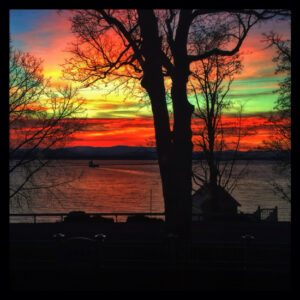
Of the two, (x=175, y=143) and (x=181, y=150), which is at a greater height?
(x=175, y=143)

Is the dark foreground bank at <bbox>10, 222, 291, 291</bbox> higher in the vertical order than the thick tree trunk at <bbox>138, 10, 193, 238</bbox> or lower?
lower

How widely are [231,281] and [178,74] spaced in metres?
5.51

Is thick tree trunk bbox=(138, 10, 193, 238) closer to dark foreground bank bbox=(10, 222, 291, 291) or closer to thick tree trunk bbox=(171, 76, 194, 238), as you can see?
thick tree trunk bbox=(171, 76, 194, 238)

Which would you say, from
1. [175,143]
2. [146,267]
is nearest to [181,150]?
[175,143]

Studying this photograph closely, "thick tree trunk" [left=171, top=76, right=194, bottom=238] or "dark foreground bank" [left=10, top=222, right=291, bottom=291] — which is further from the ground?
"thick tree trunk" [left=171, top=76, right=194, bottom=238]

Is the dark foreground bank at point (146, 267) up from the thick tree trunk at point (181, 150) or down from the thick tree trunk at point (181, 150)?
down

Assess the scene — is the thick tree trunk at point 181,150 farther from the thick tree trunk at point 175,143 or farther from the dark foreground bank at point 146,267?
the dark foreground bank at point 146,267

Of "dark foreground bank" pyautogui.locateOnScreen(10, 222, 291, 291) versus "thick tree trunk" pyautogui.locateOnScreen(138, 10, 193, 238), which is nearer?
"dark foreground bank" pyautogui.locateOnScreen(10, 222, 291, 291)

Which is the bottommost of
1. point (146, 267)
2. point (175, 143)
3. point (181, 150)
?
point (146, 267)

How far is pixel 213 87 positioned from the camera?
18.7m

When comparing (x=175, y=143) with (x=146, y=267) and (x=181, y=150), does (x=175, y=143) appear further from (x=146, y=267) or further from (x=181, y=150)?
(x=146, y=267)

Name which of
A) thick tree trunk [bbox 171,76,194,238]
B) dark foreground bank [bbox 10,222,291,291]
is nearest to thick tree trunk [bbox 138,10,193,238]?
thick tree trunk [bbox 171,76,194,238]

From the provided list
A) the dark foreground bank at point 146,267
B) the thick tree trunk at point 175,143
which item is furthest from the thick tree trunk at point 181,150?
the dark foreground bank at point 146,267

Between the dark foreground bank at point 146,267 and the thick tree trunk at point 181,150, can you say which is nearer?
the dark foreground bank at point 146,267
